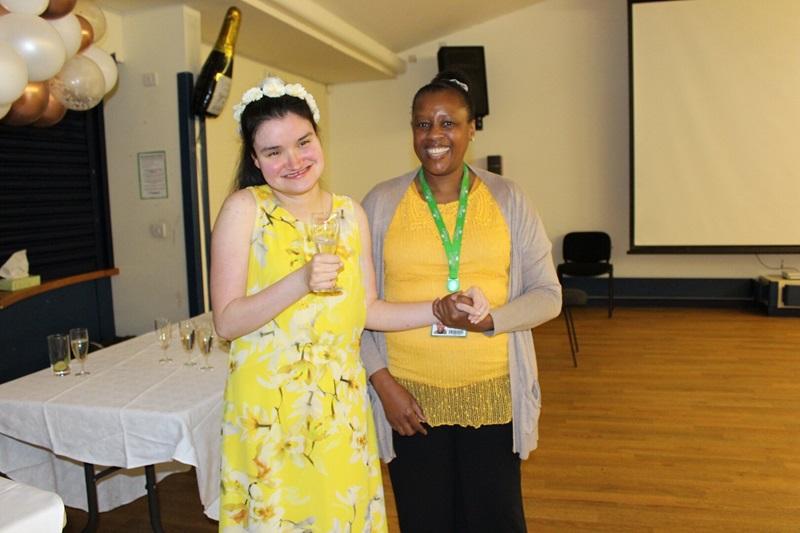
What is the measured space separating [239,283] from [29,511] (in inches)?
23.5

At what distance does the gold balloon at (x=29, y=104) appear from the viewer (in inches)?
135

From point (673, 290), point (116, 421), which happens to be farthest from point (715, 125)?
point (116, 421)

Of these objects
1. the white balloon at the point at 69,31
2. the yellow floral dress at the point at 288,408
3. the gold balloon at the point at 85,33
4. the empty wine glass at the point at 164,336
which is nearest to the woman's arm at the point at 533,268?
the yellow floral dress at the point at 288,408

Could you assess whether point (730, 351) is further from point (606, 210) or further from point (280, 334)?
point (280, 334)

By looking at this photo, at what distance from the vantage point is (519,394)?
5.78ft

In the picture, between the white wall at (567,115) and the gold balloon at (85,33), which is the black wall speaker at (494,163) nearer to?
the white wall at (567,115)

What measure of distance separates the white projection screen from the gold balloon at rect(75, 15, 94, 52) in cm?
580

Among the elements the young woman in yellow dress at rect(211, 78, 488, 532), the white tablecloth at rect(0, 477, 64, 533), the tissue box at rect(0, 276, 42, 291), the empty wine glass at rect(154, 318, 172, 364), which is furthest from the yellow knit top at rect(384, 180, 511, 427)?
the tissue box at rect(0, 276, 42, 291)

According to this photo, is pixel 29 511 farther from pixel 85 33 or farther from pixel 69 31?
pixel 85 33

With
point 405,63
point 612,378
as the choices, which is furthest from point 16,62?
point 405,63

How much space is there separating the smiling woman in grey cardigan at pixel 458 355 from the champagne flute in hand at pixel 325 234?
0.30m

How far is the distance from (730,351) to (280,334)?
5.39 m

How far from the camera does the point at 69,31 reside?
3525 mm

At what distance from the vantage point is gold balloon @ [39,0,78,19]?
3396 mm
